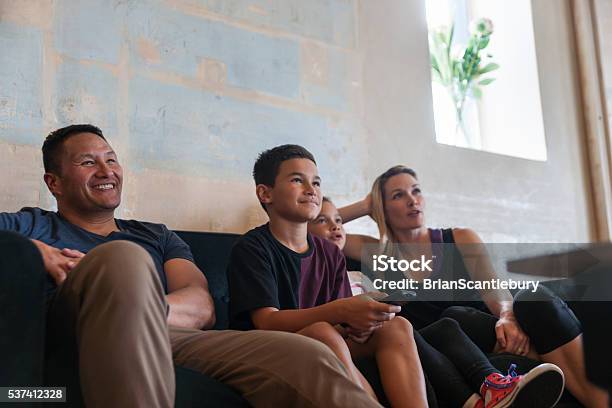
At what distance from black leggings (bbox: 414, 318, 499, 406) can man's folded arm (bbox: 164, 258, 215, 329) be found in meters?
0.59

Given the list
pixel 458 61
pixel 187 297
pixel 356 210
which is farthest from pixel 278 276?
pixel 458 61

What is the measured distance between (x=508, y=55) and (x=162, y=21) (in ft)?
7.78

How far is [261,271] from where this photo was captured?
226cm

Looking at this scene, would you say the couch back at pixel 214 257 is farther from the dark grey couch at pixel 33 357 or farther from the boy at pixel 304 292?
the dark grey couch at pixel 33 357

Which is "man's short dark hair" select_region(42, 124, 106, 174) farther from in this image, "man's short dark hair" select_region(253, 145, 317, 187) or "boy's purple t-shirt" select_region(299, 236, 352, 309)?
"boy's purple t-shirt" select_region(299, 236, 352, 309)

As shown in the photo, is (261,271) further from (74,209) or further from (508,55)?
(508,55)

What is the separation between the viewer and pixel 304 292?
2.36 meters

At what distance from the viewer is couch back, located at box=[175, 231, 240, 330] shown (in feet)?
8.75

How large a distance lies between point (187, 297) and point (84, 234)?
39 cm

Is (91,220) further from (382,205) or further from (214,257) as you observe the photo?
(382,205)

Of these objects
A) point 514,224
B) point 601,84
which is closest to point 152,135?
point 514,224

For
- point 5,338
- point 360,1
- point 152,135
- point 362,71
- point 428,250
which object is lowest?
point 5,338

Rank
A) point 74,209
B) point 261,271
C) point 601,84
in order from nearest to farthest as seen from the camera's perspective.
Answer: point 261,271 < point 74,209 < point 601,84

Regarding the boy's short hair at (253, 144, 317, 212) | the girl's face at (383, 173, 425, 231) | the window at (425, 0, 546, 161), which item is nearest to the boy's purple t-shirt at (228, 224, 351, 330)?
the boy's short hair at (253, 144, 317, 212)
